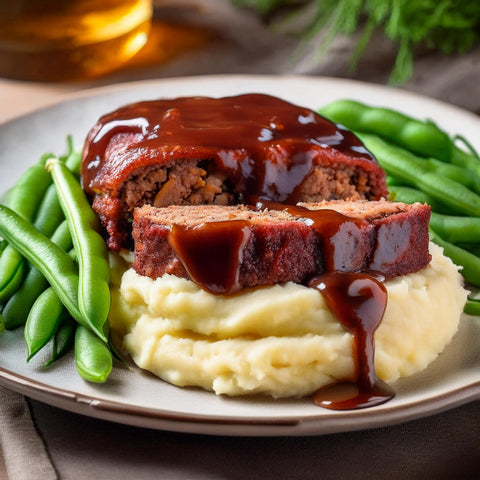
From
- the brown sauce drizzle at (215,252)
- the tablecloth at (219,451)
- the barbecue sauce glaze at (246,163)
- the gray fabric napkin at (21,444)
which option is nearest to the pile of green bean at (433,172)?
the barbecue sauce glaze at (246,163)

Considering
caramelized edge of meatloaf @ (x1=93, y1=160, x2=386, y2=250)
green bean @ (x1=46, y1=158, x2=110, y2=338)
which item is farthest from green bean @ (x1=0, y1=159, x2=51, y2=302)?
caramelized edge of meatloaf @ (x1=93, y1=160, x2=386, y2=250)

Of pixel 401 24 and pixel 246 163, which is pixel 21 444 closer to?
pixel 246 163

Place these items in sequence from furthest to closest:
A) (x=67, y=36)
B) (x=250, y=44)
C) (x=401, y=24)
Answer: (x=250, y=44) → (x=401, y=24) → (x=67, y=36)

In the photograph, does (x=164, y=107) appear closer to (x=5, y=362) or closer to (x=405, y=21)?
(x=5, y=362)

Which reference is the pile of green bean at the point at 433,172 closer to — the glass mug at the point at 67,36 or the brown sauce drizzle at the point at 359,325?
the brown sauce drizzle at the point at 359,325

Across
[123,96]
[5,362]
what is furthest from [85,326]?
[123,96]

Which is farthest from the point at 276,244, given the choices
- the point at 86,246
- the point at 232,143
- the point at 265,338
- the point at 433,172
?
the point at 433,172
